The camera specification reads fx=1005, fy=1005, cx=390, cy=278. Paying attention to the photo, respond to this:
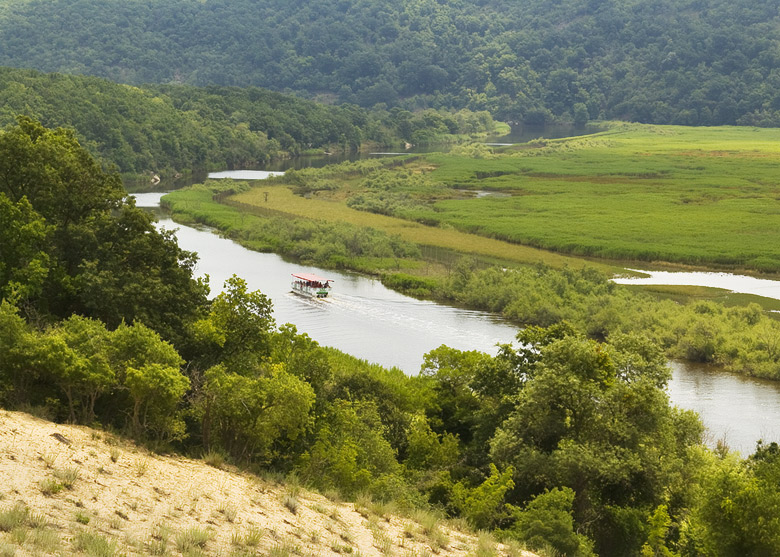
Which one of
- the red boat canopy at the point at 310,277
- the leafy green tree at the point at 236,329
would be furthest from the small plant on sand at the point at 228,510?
the red boat canopy at the point at 310,277

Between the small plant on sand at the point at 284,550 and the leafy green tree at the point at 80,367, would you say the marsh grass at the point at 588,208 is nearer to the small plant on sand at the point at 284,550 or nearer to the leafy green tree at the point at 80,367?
the leafy green tree at the point at 80,367

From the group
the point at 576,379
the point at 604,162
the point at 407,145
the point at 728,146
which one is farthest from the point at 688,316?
the point at 407,145

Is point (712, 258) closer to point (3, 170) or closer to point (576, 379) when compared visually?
point (576, 379)

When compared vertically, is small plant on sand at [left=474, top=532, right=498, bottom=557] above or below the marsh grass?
below

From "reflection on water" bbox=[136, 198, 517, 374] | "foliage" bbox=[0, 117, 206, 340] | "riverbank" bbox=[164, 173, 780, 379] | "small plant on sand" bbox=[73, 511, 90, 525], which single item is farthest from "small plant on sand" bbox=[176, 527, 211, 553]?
"riverbank" bbox=[164, 173, 780, 379]

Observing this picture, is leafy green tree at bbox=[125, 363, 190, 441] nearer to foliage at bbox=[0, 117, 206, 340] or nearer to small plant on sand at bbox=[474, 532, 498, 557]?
foliage at bbox=[0, 117, 206, 340]

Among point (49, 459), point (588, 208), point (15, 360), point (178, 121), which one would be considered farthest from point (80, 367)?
point (178, 121)

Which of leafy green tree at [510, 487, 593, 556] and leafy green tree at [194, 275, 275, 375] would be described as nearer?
leafy green tree at [510, 487, 593, 556]
